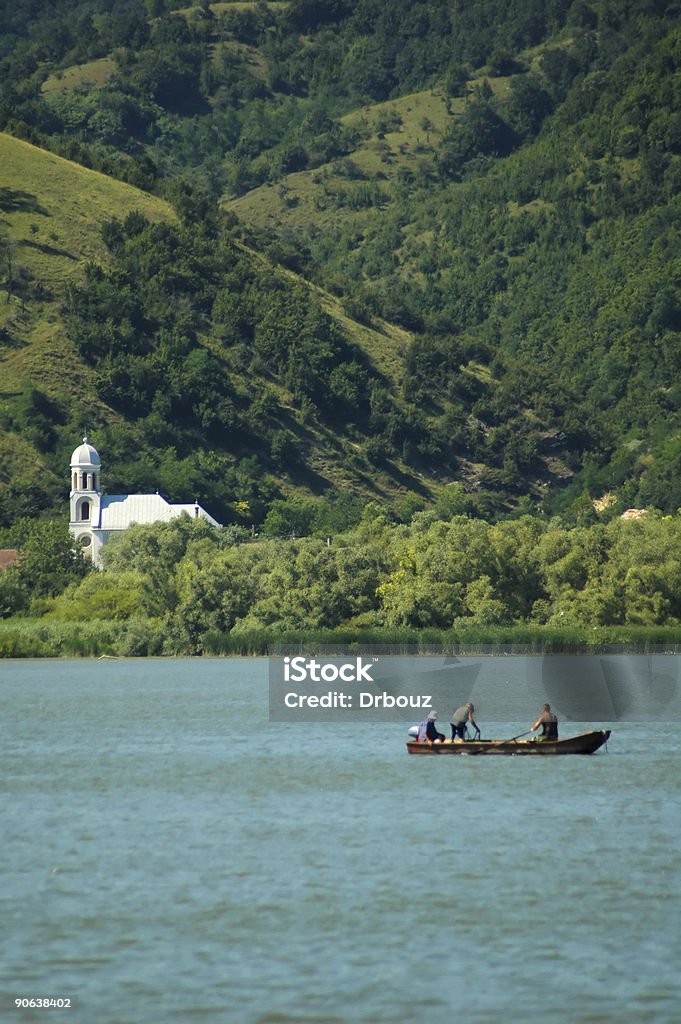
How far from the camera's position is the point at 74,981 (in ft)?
93.7

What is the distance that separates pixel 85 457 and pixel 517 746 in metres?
121

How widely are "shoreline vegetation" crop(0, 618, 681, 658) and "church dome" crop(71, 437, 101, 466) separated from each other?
202 ft

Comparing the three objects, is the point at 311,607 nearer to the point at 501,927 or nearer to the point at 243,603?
the point at 243,603

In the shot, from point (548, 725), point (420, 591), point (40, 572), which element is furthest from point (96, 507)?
point (548, 725)

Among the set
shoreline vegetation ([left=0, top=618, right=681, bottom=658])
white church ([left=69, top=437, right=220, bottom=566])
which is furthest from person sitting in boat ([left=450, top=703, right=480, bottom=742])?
white church ([left=69, top=437, right=220, bottom=566])

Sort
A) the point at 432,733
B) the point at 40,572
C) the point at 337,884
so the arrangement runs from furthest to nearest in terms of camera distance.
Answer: the point at 40,572 → the point at 432,733 → the point at 337,884

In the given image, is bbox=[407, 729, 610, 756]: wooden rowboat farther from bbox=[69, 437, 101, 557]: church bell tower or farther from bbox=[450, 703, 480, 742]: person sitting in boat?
bbox=[69, 437, 101, 557]: church bell tower

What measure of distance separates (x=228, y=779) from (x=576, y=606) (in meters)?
55.1

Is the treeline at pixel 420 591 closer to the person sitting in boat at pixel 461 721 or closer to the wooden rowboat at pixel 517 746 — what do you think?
the wooden rowboat at pixel 517 746

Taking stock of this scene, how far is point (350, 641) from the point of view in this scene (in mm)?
99500

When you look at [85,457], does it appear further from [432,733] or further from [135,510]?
[432,733]

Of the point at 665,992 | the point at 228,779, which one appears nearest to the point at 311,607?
the point at 228,779

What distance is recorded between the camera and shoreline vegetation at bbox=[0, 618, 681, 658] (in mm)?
98562

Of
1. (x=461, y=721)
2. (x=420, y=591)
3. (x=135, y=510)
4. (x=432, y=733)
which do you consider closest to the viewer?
(x=461, y=721)
